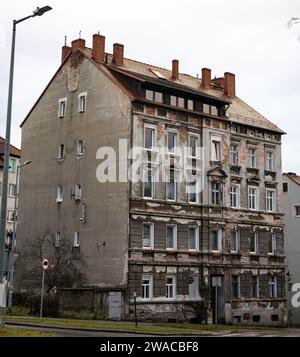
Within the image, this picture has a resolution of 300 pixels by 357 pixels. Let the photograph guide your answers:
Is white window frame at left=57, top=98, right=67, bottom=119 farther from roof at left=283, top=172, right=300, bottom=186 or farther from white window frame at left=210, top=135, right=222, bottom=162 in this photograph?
roof at left=283, top=172, right=300, bottom=186

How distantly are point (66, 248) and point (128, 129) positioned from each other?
405 inches

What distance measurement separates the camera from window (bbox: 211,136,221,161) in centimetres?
5059

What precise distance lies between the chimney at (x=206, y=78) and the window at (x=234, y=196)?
1064cm

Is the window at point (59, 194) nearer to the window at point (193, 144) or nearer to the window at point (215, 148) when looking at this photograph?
the window at point (193, 144)

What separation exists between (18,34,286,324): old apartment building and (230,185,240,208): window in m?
0.08

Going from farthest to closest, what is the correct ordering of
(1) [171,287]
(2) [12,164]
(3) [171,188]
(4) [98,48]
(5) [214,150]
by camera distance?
(2) [12,164], (5) [214,150], (4) [98,48], (3) [171,188], (1) [171,287]

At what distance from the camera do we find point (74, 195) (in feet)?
159

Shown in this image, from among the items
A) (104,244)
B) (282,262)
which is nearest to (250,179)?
(282,262)

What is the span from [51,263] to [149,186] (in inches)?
389

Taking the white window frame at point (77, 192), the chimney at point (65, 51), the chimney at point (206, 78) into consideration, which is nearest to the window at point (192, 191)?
the white window frame at point (77, 192)

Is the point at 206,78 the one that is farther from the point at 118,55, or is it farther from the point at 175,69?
the point at 118,55

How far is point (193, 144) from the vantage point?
162ft

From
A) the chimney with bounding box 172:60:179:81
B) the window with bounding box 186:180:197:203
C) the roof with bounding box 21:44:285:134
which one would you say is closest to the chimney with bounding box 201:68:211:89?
the roof with bounding box 21:44:285:134

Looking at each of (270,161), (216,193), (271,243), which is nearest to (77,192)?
(216,193)
